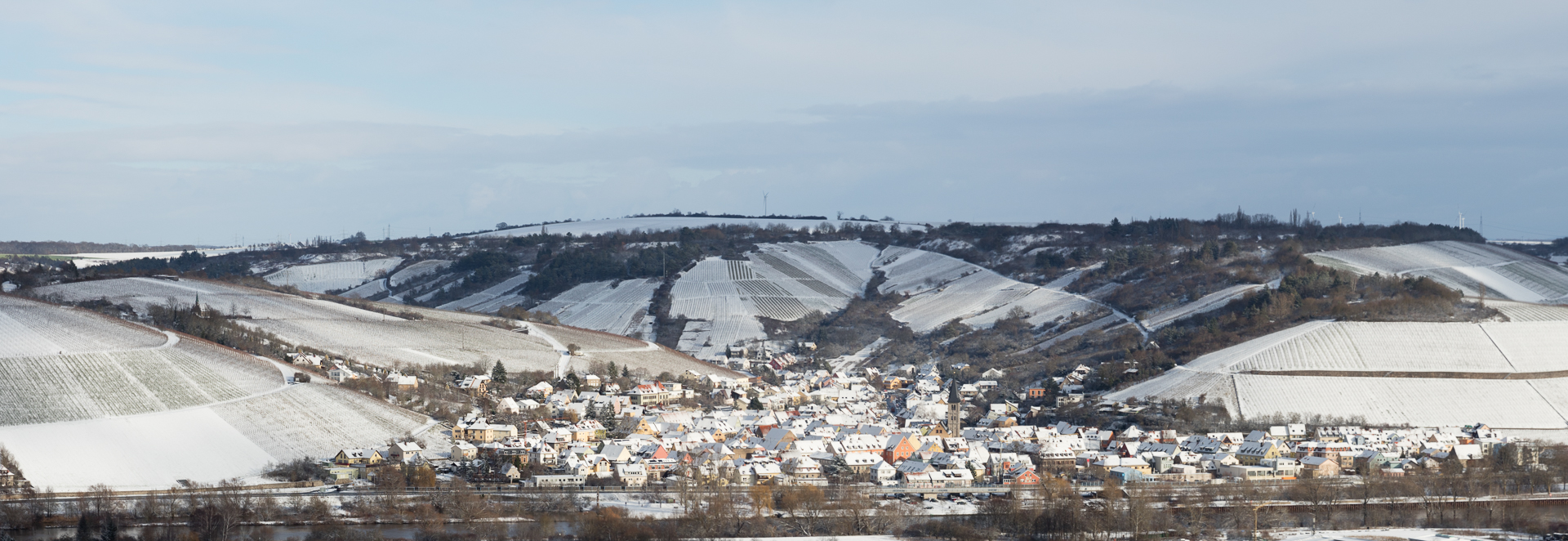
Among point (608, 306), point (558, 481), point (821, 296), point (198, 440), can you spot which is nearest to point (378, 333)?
point (198, 440)

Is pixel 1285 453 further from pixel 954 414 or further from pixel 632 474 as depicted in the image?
pixel 632 474

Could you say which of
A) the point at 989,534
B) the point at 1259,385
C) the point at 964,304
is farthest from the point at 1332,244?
the point at 989,534

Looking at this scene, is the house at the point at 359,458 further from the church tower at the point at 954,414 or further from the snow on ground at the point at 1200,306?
the snow on ground at the point at 1200,306

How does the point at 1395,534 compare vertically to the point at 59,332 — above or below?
below

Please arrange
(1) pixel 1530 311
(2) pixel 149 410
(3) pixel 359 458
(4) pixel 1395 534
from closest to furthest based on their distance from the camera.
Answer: (4) pixel 1395 534 < (3) pixel 359 458 < (2) pixel 149 410 < (1) pixel 1530 311

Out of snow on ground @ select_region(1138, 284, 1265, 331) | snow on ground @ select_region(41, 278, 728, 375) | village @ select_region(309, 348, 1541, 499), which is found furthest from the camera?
snow on ground @ select_region(1138, 284, 1265, 331)

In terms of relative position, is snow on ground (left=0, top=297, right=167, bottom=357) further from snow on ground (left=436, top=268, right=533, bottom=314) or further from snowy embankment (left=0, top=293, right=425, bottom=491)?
snow on ground (left=436, top=268, right=533, bottom=314)

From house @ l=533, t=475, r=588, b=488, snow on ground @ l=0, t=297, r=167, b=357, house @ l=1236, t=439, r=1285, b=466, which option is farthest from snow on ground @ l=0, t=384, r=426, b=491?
house @ l=1236, t=439, r=1285, b=466
